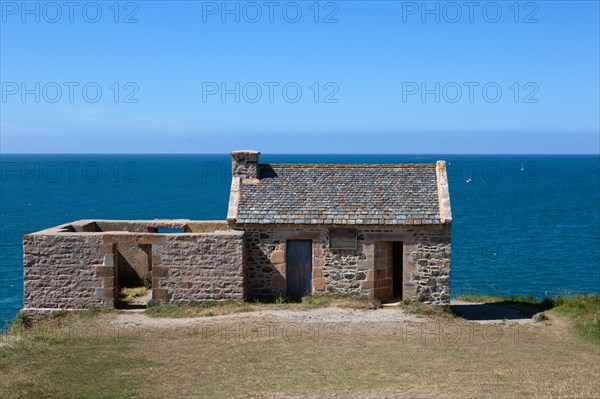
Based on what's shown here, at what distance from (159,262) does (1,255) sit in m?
26.8

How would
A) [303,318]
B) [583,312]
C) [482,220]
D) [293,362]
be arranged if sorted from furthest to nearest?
[482,220], [583,312], [303,318], [293,362]

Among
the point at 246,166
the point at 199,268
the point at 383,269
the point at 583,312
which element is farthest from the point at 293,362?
the point at 583,312

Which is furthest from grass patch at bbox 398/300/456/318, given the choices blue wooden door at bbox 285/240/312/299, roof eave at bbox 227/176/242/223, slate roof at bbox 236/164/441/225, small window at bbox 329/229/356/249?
roof eave at bbox 227/176/242/223

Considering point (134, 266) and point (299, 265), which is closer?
point (299, 265)

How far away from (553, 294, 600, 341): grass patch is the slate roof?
4.74m

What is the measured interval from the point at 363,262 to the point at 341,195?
89.3 inches

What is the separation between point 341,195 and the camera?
21.7 meters

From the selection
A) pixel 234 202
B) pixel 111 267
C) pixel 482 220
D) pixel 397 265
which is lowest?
pixel 482 220

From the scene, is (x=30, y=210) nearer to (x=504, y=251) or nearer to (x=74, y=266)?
(x=504, y=251)

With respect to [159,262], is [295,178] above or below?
above

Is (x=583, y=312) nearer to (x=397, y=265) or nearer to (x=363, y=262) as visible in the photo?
(x=397, y=265)

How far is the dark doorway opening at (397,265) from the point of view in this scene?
22.2m

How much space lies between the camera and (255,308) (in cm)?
1977

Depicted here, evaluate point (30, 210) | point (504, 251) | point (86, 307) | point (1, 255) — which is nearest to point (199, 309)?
point (86, 307)
